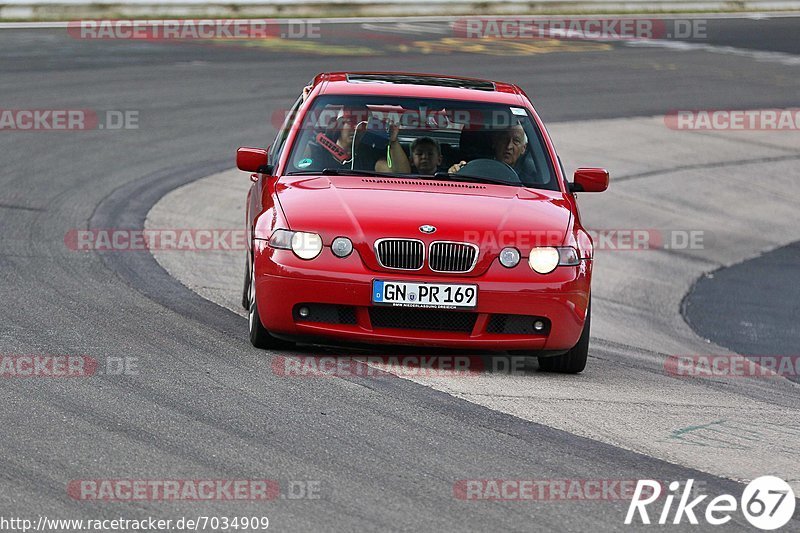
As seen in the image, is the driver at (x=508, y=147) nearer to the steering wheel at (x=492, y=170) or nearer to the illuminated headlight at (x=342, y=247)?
the steering wheel at (x=492, y=170)

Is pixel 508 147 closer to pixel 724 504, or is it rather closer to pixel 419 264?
pixel 419 264

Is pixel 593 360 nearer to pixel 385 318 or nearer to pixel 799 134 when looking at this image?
pixel 385 318

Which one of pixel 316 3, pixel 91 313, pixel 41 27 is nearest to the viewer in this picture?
pixel 91 313

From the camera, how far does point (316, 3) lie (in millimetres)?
31344

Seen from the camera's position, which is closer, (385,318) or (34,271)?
(385,318)

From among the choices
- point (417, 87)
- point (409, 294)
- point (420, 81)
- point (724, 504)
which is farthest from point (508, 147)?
point (724, 504)

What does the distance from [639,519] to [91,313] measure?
15.0 feet

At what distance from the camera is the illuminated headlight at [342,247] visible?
25.9 ft

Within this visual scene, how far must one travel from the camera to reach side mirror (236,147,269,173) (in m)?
9.12

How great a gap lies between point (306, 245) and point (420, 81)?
2332 millimetres

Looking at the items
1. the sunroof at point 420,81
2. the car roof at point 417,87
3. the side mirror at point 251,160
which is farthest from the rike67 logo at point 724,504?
the sunroof at point 420,81

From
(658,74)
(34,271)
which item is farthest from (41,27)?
(34,271)

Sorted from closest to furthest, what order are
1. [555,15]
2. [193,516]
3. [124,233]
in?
[193,516] → [124,233] → [555,15]

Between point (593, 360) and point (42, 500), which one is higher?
point (42, 500)
